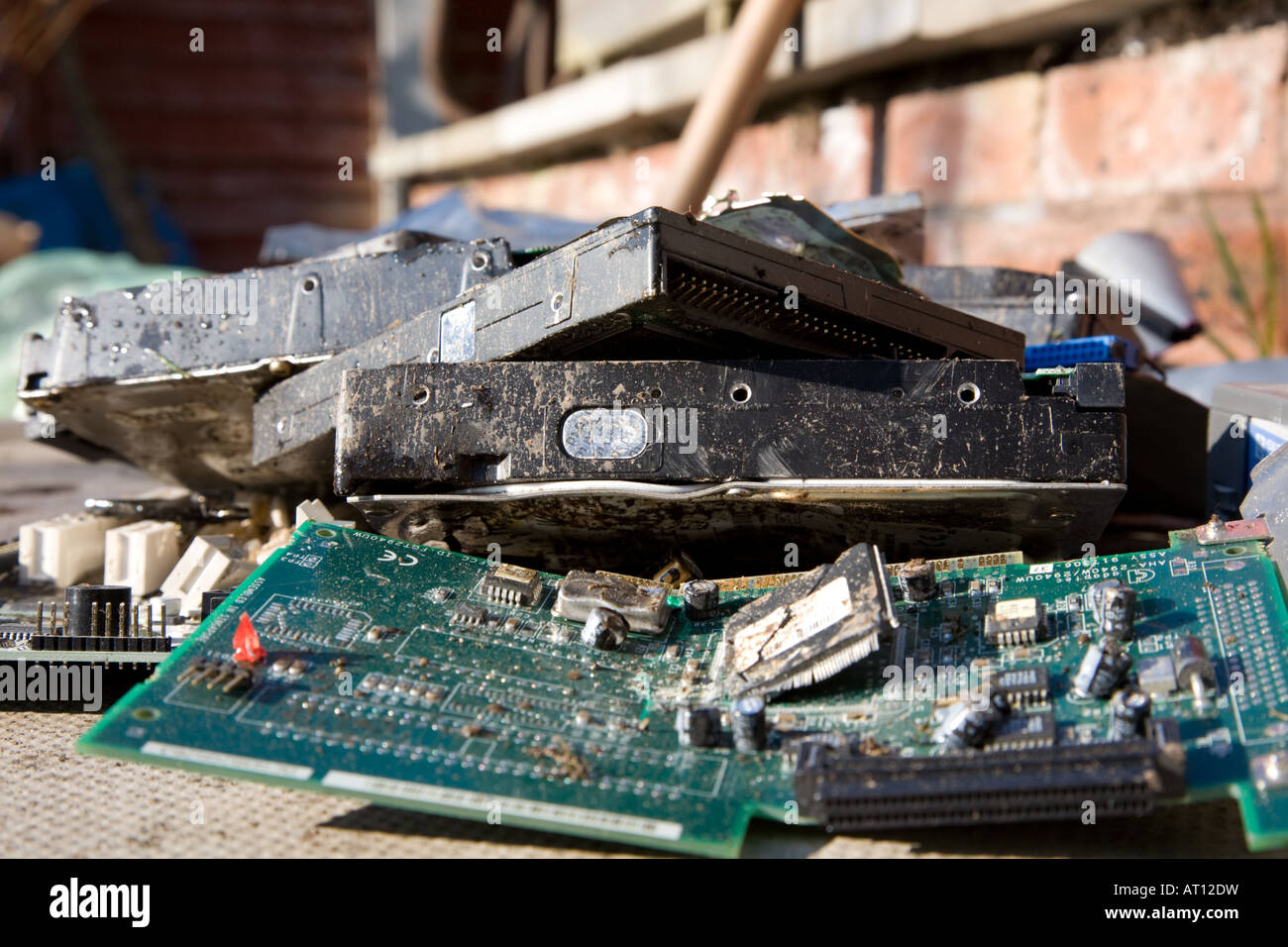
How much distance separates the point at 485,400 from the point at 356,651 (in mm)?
506

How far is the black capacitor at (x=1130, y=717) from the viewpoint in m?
1.53

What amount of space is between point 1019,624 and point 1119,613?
0.15 metres

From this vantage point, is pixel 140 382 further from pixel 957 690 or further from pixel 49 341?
pixel 957 690

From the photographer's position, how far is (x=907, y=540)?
85.7 inches

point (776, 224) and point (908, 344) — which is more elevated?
point (776, 224)

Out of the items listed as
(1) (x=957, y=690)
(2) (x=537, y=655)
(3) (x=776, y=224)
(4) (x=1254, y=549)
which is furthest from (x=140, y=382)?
(4) (x=1254, y=549)

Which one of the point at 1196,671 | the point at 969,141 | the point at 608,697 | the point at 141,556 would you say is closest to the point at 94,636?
the point at 141,556

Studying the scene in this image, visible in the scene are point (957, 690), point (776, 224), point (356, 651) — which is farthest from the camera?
point (776, 224)

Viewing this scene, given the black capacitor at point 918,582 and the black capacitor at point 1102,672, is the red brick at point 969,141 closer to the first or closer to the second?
the black capacitor at point 918,582

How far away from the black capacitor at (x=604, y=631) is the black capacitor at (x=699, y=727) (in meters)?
0.29

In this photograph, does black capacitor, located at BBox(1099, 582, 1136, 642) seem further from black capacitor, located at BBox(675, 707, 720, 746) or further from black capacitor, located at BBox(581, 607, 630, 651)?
black capacitor, located at BBox(581, 607, 630, 651)

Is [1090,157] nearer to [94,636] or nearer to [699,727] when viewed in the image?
[699,727]

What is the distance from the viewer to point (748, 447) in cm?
196

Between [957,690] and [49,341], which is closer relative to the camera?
[957,690]
